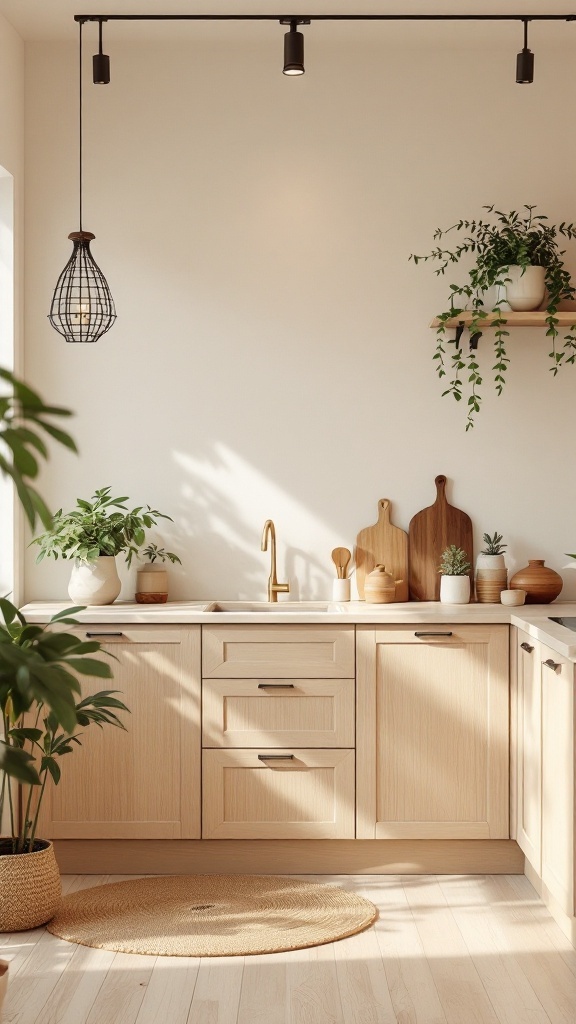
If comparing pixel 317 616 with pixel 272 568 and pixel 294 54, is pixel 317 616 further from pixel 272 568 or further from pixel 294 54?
pixel 294 54

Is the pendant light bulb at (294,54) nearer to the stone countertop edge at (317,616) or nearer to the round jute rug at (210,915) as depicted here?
the stone countertop edge at (317,616)

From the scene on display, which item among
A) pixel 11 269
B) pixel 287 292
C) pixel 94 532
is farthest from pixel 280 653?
pixel 11 269

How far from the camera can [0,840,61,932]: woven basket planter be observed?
10.3ft

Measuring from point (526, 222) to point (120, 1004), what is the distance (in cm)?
297

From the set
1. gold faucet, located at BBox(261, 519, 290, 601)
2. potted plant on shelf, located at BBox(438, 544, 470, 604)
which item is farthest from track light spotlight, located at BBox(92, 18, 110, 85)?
potted plant on shelf, located at BBox(438, 544, 470, 604)

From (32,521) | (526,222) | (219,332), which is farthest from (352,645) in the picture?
(32,521)

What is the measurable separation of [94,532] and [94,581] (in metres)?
0.17

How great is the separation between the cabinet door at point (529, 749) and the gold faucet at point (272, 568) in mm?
933

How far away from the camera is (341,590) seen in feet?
13.2

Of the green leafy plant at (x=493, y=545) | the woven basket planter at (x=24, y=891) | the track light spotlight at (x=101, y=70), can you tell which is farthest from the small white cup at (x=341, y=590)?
the track light spotlight at (x=101, y=70)

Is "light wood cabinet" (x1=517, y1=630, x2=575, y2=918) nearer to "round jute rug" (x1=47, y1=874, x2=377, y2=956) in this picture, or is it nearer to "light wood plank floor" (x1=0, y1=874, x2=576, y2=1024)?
"light wood plank floor" (x1=0, y1=874, x2=576, y2=1024)

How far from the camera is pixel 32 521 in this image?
153cm

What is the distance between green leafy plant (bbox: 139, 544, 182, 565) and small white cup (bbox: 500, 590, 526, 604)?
120 cm

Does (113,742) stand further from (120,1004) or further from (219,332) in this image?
(219,332)
